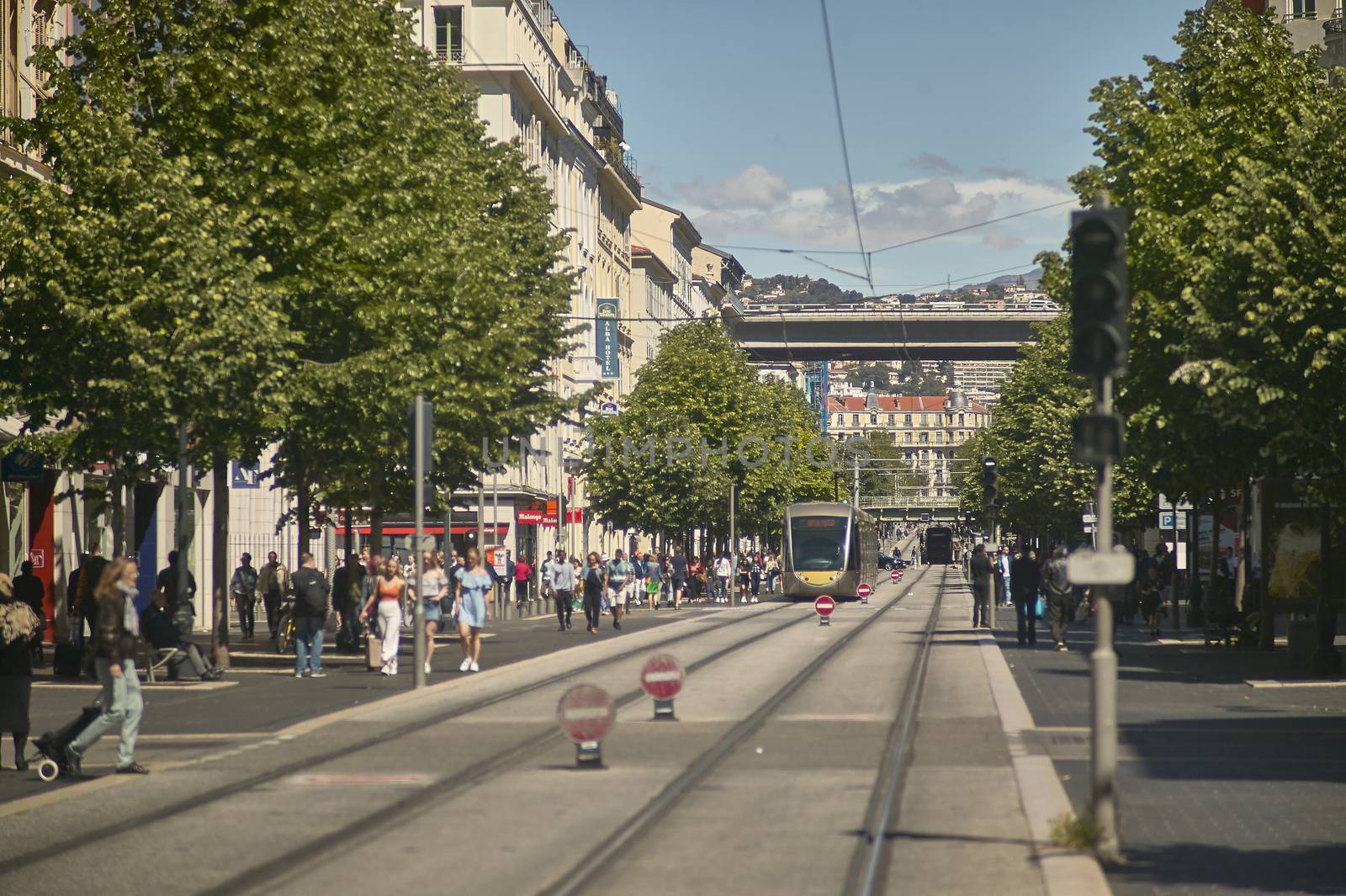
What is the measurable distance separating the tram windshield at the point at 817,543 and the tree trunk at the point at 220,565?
136ft

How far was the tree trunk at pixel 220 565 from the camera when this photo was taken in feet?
90.0

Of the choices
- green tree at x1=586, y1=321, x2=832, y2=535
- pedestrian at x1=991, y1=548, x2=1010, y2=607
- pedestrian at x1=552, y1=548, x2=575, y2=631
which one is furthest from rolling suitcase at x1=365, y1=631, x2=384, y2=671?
pedestrian at x1=991, y1=548, x2=1010, y2=607

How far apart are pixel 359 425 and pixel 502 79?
47.2m

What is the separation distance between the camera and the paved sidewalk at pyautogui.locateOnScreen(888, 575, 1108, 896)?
9789 millimetres

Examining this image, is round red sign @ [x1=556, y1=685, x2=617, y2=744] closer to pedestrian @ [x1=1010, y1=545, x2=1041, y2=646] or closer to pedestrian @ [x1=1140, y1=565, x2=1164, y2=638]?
pedestrian @ [x1=1010, y1=545, x2=1041, y2=646]

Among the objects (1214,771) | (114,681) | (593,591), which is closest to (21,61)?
(593,591)

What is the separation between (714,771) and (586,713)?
43.8 inches

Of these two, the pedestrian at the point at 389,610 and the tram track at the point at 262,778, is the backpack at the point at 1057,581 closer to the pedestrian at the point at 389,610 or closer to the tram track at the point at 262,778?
the tram track at the point at 262,778

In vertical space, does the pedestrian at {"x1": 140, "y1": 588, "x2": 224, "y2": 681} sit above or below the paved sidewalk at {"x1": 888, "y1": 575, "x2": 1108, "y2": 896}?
above

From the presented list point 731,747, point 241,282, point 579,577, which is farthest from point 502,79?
point 731,747

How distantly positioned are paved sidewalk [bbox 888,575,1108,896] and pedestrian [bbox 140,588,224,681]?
9076mm

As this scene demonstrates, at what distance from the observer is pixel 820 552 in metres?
68.3

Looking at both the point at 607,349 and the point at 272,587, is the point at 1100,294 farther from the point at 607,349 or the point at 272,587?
the point at 607,349

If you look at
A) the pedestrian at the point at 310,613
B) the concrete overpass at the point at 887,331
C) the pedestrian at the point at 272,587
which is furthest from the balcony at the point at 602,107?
the pedestrian at the point at 310,613
